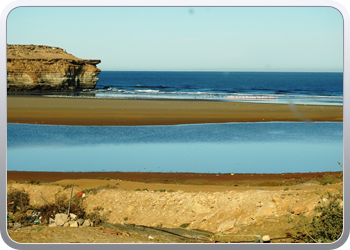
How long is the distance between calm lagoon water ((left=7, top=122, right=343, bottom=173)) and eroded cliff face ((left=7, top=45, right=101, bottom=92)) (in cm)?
2433

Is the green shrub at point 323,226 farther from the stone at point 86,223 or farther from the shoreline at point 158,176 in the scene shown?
the shoreline at point 158,176

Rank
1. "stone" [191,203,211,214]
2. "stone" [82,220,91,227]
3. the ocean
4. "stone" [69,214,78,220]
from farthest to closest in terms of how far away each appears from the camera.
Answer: the ocean < "stone" [191,203,211,214] < "stone" [69,214,78,220] < "stone" [82,220,91,227]

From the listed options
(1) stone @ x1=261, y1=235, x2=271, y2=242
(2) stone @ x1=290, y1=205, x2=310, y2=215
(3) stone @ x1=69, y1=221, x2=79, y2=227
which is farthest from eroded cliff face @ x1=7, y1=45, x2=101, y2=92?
(1) stone @ x1=261, y1=235, x2=271, y2=242

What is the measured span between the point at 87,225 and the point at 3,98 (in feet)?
11.6

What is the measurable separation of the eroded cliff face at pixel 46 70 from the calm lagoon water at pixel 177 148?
958 inches

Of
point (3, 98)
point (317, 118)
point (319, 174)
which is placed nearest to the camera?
point (3, 98)

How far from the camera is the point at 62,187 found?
1037 cm

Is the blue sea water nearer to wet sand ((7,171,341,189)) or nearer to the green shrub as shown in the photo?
wet sand ((7,171,341,189))

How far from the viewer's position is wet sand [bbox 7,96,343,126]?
23.9 metres

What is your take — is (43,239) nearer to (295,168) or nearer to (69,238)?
(69,238)

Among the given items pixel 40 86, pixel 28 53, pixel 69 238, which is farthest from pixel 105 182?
pixel 28 53

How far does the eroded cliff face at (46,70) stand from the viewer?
43875 mm

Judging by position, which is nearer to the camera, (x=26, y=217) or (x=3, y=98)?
(x=3, y=98)

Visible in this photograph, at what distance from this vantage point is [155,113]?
88.5 ft
